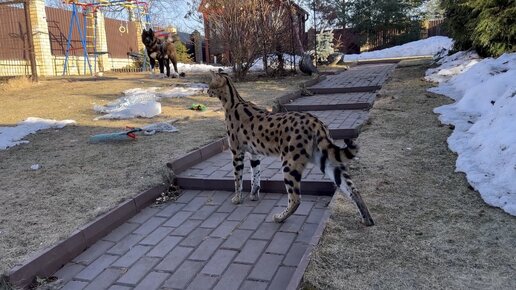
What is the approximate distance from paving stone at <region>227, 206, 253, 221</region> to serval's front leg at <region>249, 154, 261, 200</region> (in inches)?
9.5

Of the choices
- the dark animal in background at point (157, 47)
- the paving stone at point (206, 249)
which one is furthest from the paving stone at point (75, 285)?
the dark animal in background at point (157, 47)

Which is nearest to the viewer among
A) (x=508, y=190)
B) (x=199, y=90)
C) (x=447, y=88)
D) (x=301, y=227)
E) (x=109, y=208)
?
(x=508, y=190)

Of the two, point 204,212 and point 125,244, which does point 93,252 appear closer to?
point 125,244

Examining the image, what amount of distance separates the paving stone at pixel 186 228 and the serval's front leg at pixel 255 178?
789 millimetres

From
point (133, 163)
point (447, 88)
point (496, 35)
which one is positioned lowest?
point (133, 163)

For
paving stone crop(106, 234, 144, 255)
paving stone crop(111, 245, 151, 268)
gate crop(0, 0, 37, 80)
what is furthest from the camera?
gate crop(0, 0, 37, 80)

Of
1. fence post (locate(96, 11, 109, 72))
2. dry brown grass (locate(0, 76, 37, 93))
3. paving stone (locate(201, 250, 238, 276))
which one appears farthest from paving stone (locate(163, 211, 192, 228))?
fence post (locate(96, 11, 109, 72))

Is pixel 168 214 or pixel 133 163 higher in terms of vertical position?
pixel 133 163

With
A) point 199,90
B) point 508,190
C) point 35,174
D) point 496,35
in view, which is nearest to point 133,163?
point 35,174

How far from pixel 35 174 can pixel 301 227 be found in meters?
3.68

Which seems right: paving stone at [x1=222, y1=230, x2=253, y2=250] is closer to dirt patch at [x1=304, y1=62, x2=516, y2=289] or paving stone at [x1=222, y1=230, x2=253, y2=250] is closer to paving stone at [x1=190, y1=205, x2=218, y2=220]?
paving stone at [x1=190, y1=205, x2=218, y2=220]

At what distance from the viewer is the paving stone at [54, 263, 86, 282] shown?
358 centimetres

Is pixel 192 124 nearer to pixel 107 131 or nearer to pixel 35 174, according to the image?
pixel 107 131

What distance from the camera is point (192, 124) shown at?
812cm
